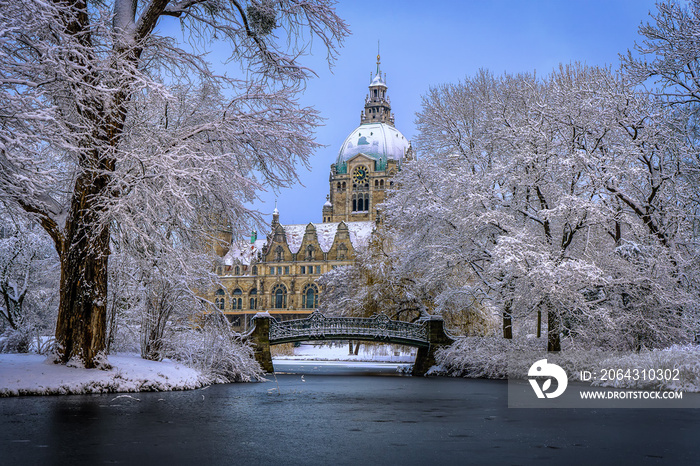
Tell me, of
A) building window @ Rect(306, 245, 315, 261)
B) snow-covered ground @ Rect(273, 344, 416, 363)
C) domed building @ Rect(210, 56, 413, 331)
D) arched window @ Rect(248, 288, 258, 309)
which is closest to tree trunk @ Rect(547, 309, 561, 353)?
snow-covered ground @ Rect(273, 344, 416, 363)

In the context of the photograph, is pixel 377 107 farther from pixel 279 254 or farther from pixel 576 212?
pixel 576 212

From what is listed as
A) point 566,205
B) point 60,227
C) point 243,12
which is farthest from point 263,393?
point 566,205

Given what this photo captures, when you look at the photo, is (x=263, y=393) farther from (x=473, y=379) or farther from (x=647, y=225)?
(x=647, y=225)

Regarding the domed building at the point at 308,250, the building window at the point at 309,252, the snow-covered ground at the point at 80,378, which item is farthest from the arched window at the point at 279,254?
the snow-covered ground at the point at 80,378

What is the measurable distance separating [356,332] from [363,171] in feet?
300

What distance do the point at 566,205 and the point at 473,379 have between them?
7501 mm

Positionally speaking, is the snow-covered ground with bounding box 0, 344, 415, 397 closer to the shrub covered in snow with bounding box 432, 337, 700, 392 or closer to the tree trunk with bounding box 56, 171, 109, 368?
the tree trunk with bounding box 56, 171, 109, 368

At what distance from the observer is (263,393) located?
17.5 meters

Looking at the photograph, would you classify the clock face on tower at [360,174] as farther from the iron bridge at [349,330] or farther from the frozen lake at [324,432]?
the frozen lake at [324,432]

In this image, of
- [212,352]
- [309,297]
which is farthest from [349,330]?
[309,297]

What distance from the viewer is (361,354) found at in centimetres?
6256

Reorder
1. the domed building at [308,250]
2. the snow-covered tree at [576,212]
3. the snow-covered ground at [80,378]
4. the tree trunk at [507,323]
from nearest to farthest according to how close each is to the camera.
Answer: the snow-covered ground at [80,378] → the snow-covered tree at [576,212] → the tree trunk at [507,323] → the domed building at [308,250]

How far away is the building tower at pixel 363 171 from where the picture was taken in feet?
392

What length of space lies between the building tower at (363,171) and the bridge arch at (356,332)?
86022 millimetres
